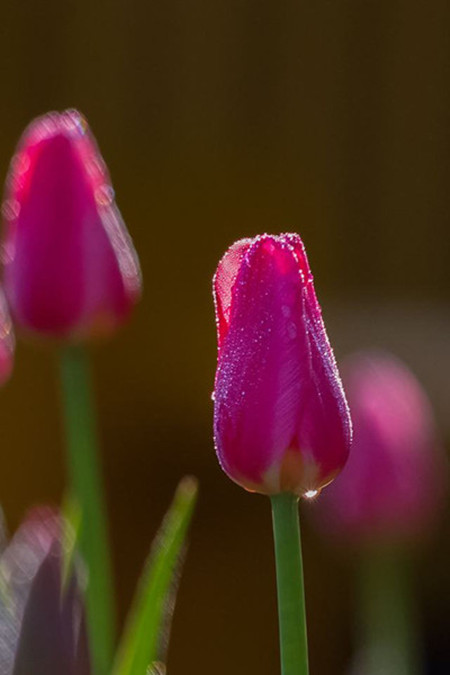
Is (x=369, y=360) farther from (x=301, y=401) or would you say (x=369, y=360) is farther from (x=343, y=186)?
(x=343, y=186)

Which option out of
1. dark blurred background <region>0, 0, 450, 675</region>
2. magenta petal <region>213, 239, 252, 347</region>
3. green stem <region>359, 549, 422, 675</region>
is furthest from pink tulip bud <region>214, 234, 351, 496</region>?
dark blurred background <region>0, 0, 450, 675</region>

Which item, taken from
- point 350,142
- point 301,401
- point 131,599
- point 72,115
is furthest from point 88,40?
point 301,401

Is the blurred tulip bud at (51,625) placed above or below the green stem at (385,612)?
above

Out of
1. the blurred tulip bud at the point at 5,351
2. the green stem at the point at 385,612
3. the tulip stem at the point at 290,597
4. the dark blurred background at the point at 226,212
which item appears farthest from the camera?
the dark blurred background at the point at 226,212

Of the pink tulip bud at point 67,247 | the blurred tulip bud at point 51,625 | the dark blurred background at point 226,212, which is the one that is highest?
the pink tulip bud at point 67,247

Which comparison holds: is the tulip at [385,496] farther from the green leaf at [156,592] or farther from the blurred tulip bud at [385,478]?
the green leaf at [156,592]

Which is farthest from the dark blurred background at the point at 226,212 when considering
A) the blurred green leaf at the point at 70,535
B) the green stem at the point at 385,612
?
the blurred green leaf at the point at 70,535

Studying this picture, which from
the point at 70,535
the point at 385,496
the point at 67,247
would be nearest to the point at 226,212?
the point at 385,496

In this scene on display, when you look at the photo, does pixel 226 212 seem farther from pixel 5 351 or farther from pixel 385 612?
pixel 5 351
